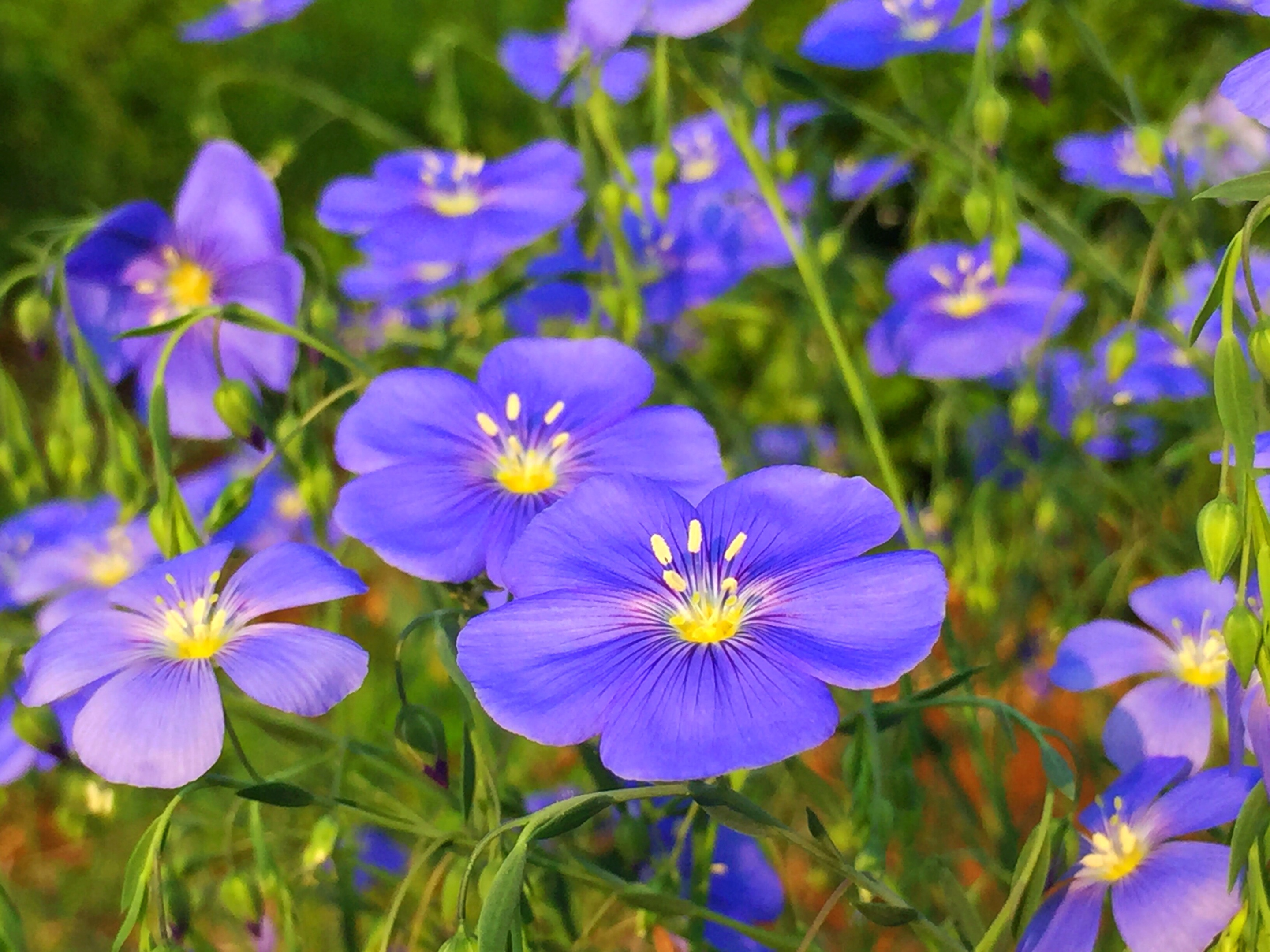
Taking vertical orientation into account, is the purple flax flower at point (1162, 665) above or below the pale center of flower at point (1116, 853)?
above

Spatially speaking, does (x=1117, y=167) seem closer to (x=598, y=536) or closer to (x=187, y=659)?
(x=598, y=536)

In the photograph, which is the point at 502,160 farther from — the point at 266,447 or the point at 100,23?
the point at 100,23

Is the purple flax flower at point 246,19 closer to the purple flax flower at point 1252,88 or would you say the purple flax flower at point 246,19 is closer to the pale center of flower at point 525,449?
the pale center of flower at point 525,449

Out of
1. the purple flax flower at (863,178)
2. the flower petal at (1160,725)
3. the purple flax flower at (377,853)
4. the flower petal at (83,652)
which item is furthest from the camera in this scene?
the purple flax flower at (863,178)

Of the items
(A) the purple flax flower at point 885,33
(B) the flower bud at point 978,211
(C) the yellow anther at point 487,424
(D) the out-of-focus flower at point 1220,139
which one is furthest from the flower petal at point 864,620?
(D) the out-of-focus flower at point 1220,139

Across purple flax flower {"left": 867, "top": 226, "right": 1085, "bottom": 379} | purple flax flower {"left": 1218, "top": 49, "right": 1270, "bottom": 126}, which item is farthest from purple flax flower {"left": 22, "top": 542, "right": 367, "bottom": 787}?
purple flax flower {"left": 867, "top": 226, "right": 1085, "bottom": 379}
